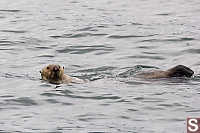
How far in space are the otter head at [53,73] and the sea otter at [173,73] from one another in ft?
4.38

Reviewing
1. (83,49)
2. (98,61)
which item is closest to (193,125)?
(98,61)

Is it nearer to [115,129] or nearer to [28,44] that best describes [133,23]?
[28,44]

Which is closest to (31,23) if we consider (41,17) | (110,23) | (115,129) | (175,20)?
(41,17)

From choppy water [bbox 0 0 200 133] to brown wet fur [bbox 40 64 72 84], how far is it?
0.17 metres

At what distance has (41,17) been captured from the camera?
18750mm

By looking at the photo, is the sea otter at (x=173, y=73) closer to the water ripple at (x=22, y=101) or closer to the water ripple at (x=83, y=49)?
the water ripple at (x=22, y=101)

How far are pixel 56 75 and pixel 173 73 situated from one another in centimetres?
194

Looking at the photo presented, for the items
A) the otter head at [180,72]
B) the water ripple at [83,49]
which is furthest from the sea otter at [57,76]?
the water ripple at [83,49]

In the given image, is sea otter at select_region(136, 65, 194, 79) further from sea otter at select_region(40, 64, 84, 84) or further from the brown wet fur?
the brown wet fur

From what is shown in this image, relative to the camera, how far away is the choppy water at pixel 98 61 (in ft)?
29.3

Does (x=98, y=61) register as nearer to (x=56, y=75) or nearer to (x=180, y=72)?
(x=56, y=75)

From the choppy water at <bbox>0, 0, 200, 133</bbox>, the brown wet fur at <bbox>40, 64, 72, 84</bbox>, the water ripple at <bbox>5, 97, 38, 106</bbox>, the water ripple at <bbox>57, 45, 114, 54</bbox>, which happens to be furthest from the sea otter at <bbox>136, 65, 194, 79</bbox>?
the water ripple at <bbox>57, 45, 114, 54</bbox>

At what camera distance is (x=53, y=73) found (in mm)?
11195

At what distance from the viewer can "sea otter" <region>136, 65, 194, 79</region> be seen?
35.1 ft
